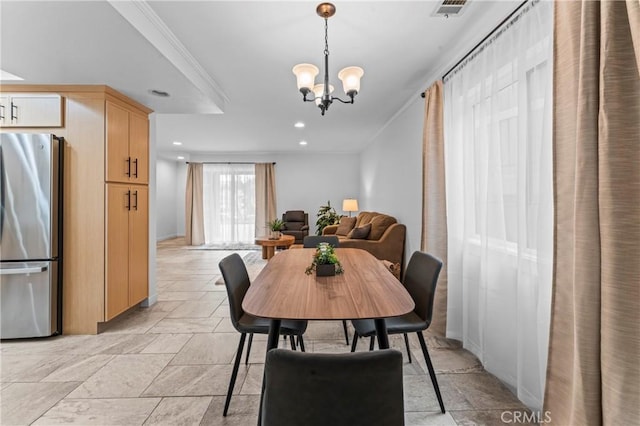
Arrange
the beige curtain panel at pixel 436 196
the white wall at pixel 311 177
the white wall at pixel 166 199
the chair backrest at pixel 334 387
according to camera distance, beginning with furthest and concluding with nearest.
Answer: the white wall at pixel 166 199 → the white wall at pixel 311 177 → the beige curtain panel at pixel 436 196 → the chair backrest at pixel 334 387

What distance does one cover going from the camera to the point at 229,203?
837 cm

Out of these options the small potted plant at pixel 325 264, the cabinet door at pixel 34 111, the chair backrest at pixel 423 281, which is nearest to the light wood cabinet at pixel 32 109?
the cabinet door at pixel 34 111

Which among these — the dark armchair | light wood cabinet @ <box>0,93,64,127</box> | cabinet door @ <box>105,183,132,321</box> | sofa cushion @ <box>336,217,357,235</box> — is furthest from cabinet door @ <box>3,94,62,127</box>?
the dark armchair

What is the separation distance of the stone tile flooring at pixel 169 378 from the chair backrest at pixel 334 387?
1.05 m

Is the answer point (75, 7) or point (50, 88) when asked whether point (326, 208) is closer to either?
point (50, 88)

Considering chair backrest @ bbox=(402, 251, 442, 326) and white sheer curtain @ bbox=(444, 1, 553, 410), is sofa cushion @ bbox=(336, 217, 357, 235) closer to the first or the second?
white sheer curtain @ bbox=(444, 1, 553, 410)

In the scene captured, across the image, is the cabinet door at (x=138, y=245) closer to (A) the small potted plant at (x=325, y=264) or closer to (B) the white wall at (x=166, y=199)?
(A) the small potted plant at (x=325, y=264)

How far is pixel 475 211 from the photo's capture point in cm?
225

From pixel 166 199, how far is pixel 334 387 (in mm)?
9333

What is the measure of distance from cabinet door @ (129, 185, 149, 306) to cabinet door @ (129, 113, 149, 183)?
0.44 feet

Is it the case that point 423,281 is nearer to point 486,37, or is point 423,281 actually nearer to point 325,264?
point 325,264

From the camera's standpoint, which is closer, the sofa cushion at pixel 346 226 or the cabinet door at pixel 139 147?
the cabinet door at pixel 139 147

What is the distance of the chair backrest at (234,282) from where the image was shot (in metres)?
1.66

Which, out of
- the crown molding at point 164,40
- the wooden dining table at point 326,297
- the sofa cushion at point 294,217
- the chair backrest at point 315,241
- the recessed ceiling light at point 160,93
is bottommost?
the wooden dining table at point 326,297
